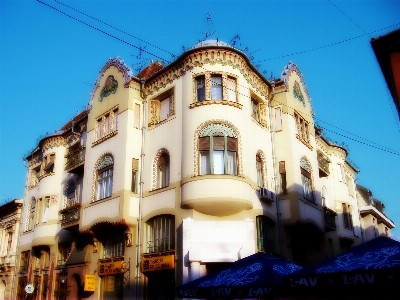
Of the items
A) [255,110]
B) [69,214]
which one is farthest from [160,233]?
[255,110]

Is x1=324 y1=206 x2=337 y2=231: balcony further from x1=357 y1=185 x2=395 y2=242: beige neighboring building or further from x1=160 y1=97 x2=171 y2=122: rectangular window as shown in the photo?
x1=160 y1=97 x2=171 y2=122: rectangular window

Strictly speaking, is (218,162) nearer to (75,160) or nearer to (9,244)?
(75,160)

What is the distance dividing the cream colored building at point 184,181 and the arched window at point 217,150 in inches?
2.1

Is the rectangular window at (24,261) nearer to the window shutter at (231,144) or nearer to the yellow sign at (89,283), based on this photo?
the yellow sign at (89,283)

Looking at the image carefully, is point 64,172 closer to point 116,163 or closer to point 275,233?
point 116,163

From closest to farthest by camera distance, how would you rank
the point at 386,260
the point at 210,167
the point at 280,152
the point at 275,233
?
1. the point at 386,260
2. the point at 210,167
3. the point at 275,233
4. the point at 280,152

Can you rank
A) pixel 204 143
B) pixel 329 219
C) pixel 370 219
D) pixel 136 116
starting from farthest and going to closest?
1. pixel 370 219
2. pixel 329 219
3. pixel 136 116
4. pixel 204 143

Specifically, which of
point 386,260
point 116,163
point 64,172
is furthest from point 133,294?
point 386,260

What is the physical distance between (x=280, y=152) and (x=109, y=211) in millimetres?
9614

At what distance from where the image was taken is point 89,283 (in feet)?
68.6

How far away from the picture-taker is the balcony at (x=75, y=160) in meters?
25.2

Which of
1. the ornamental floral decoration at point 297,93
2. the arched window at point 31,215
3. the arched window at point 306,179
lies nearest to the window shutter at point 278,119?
the ornamental floral decoration at point 297,93

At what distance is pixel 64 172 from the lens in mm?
27828

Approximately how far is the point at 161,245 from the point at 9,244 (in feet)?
64.8
